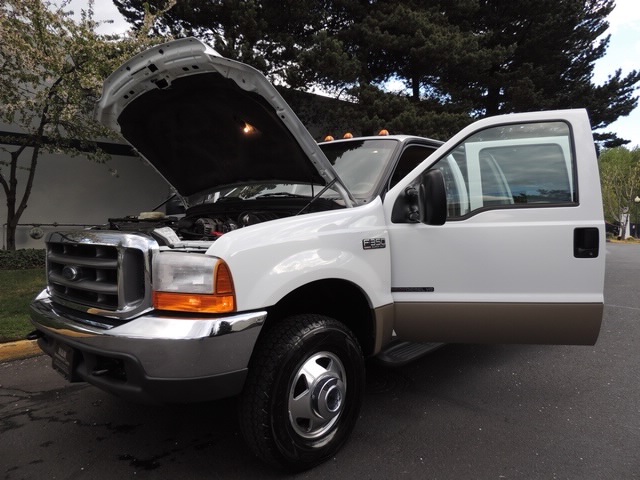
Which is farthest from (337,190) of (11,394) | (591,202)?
(11,394)

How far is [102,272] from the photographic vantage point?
2.40m

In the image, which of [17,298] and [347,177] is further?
[17,298]

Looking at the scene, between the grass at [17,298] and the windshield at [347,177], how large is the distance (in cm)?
273

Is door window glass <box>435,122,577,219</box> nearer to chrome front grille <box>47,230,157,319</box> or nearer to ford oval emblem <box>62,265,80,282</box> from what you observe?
chrome front grille <box>47,230,157,319</box>

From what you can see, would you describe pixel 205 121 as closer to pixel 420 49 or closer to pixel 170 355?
pixel 170 355

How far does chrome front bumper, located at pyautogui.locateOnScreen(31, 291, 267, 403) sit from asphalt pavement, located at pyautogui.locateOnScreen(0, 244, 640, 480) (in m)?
0.64

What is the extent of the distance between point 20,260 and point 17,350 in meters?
6.22

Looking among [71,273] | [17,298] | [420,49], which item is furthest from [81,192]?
[71,273]

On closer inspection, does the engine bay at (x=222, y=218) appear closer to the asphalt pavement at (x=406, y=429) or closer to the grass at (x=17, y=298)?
the asphalt pavement at (x=406, y=429)

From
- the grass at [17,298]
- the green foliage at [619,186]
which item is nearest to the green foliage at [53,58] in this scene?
the grass at [17,298]

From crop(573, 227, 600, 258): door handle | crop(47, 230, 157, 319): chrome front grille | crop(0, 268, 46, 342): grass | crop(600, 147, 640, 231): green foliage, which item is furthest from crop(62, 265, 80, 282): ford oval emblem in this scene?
crop(600, 147, 640, 231): green foliage

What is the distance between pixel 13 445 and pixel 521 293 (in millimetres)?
3348

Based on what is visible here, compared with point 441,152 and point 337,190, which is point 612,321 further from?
point 337,190

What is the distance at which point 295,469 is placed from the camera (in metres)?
2.38
